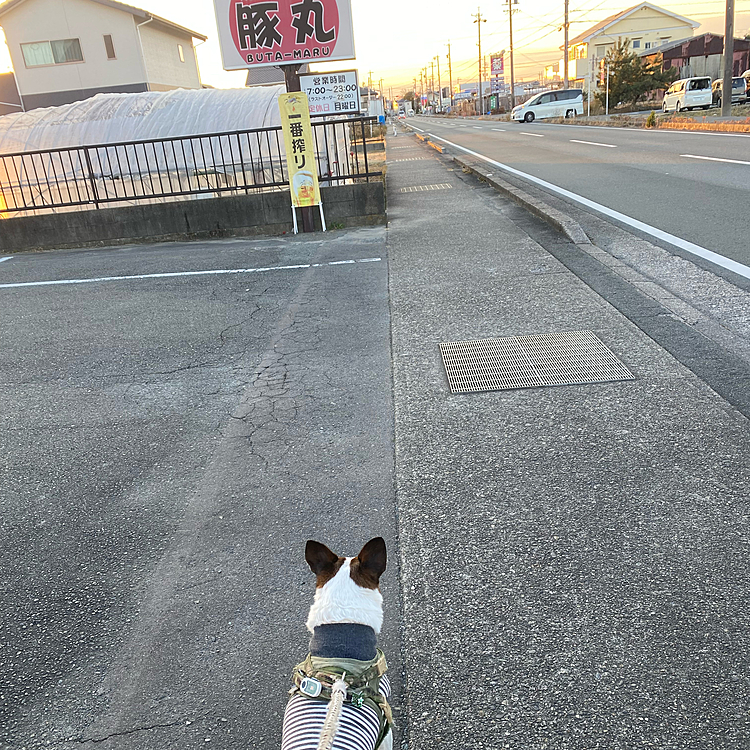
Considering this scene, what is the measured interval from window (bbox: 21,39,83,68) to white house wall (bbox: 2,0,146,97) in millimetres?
211

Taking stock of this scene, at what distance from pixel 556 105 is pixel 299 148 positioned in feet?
146

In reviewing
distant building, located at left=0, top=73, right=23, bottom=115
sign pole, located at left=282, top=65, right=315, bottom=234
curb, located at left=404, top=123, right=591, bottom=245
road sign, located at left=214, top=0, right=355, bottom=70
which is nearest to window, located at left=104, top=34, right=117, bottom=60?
distant building, located at left=0, top=73, right=23, bottom=115

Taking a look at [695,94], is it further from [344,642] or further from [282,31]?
[344,642]

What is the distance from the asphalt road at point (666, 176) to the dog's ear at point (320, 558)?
241 inches

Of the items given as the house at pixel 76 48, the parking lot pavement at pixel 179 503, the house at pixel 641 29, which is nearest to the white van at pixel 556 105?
the house at pixel 76 48

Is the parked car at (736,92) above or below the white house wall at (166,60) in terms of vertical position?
below

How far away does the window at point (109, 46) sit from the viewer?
2979 cm

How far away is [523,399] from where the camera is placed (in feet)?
12.8

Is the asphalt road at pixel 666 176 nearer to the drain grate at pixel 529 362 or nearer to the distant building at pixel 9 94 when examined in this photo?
the drain grate at pixel 529 362

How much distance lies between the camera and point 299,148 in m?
9.68

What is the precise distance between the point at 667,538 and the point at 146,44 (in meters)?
35.3

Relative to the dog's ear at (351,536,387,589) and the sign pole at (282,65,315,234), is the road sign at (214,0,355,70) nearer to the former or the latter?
the sign pole at (282,65,315,234)

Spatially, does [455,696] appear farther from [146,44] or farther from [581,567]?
[146,44]

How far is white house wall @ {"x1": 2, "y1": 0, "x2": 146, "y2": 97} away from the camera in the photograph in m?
29.5
